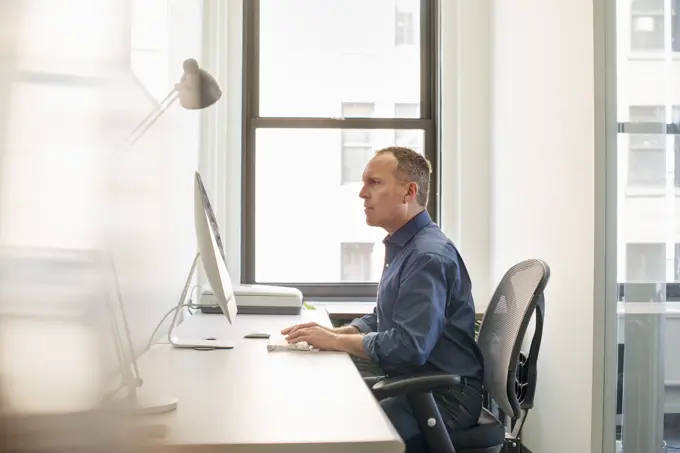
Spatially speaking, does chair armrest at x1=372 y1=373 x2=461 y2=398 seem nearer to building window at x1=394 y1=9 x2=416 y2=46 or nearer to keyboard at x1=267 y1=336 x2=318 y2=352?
keyboard at x1=267 y1=336 x2=318 y2=352

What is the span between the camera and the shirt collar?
2168mm

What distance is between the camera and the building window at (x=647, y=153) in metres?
2.03

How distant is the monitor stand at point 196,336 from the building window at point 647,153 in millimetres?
1335

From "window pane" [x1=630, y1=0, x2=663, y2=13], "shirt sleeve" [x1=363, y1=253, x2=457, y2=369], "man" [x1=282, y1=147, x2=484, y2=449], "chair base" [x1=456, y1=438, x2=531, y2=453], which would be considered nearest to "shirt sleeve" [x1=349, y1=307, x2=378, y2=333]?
"man" [x1=282, y1=147, x2=484, y2=449]

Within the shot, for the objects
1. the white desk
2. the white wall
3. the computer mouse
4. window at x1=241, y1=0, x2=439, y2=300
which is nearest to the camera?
the white desk

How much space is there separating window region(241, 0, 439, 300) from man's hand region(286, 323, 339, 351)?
1.74m

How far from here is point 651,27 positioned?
2.05 metres

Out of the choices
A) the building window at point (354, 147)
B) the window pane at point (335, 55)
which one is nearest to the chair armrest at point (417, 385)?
the building window at point (354, 147)

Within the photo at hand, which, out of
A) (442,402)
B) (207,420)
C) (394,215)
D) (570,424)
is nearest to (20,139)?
(207,420)

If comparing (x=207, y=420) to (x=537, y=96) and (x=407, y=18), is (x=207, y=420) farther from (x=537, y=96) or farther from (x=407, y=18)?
(x=407, y=18)

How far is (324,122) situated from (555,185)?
4.67ft

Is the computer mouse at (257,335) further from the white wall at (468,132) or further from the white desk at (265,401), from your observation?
the white wall at (468,132)

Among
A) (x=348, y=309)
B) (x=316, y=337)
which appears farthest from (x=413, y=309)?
(x=348, y=309)

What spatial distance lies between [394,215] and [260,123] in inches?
64.8
